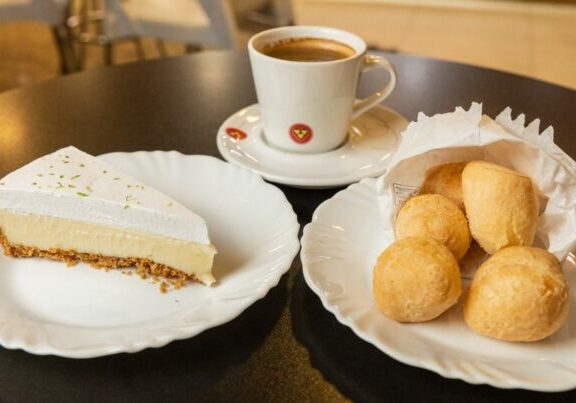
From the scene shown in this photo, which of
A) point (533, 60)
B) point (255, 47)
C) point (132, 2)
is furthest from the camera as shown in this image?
point (533, 60)

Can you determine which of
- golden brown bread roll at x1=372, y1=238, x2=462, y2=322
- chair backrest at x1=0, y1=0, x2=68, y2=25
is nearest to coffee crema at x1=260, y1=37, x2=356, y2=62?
golden brown bread roll at x1=372, y1=238, x2=462, y2=322

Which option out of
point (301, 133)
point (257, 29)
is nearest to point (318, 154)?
point (301, 133)

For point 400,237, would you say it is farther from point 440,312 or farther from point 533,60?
point 533,60

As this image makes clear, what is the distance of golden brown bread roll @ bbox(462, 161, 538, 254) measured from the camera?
0.67 m

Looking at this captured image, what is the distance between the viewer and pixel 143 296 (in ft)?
2.40

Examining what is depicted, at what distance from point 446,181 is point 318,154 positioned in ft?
1.01

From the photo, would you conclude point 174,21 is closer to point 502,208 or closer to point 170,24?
point 170,24

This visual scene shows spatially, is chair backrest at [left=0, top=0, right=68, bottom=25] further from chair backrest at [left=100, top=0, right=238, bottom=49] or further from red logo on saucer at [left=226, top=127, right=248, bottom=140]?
red logo on saucer at [left=226, top=127, right=248, bottom=140]

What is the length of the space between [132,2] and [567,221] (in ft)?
6.83

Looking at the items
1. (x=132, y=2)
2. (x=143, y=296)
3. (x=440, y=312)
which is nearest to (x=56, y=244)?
(x=143, y=296)

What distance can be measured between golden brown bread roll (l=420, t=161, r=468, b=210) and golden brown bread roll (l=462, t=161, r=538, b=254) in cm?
6

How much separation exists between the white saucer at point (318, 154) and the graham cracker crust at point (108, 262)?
0.79 feet

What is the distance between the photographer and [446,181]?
0.77m

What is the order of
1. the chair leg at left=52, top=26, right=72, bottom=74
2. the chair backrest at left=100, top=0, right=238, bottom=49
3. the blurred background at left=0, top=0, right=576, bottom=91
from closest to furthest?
the chair backrest at left=100, top=0, right=238, bottom=49 → the blurred background at left=0, top=0, right=576, bottom=91 → the chair leg at left=52, top=26, right=72, bottom=74
